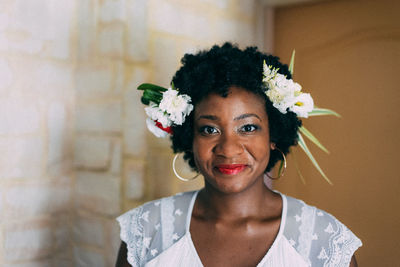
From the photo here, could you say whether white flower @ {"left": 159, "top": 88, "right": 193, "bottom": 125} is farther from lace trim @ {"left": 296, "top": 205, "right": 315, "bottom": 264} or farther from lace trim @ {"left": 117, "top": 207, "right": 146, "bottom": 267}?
lace trim @ {"left": 296, "top": 205, "right": 315, "bottom": 264}

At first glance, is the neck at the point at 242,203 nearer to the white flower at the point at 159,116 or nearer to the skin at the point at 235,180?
the skin at the point at 235,180

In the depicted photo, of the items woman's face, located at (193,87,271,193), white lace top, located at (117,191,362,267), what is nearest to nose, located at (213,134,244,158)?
woman's face, located at (193,87,271,193)

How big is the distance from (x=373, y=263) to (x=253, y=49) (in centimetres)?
127

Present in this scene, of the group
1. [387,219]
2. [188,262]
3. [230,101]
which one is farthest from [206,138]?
[387,219]

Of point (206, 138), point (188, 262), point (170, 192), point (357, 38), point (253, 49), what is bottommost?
point (188, 262)

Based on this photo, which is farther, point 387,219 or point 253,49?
point 387,219

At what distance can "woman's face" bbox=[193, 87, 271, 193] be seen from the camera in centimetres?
134

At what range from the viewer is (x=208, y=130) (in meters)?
1.39

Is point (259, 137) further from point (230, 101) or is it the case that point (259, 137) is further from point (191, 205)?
point (191, 205)

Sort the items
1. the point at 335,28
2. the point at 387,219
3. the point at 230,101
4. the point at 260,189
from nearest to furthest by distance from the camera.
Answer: the point at 230,101
the point at 260,189
the point at 387,219
the point at 335,28

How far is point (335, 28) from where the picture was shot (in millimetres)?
2143

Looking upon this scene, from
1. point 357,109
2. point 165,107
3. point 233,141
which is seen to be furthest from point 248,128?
point 357,109

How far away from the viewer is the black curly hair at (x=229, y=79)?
136 cm

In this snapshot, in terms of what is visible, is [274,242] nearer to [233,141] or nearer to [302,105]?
[233,141]
